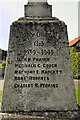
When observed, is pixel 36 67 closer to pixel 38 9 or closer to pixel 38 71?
pixel 38 71

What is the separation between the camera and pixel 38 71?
2.93 meters

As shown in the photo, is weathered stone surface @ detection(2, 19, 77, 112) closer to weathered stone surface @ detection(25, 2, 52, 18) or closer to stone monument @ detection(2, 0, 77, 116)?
stone monument @ detection(2, 0, 77, 116)

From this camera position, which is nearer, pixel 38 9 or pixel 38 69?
pixel 38 69

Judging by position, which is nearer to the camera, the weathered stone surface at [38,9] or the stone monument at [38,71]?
the stone monument at [38,71]

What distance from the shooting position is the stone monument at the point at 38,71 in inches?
111

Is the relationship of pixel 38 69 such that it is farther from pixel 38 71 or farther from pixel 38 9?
pixel 38 9

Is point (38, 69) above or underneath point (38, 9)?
underneath

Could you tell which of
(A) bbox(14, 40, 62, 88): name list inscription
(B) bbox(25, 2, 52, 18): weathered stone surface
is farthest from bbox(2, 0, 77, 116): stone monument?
(B) bbox(25, 2, 52, 18): weathered stone surface

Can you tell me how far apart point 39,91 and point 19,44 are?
120 centimetres

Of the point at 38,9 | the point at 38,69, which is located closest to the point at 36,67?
the point at 38,69

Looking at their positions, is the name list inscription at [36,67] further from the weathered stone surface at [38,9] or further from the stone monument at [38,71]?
the weathered stone surface at [38,9]

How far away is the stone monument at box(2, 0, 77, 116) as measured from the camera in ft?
9.29

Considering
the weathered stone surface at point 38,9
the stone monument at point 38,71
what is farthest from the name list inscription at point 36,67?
the weathered stone surface at point 38,9

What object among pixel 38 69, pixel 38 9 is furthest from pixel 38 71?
pixel 38 9
